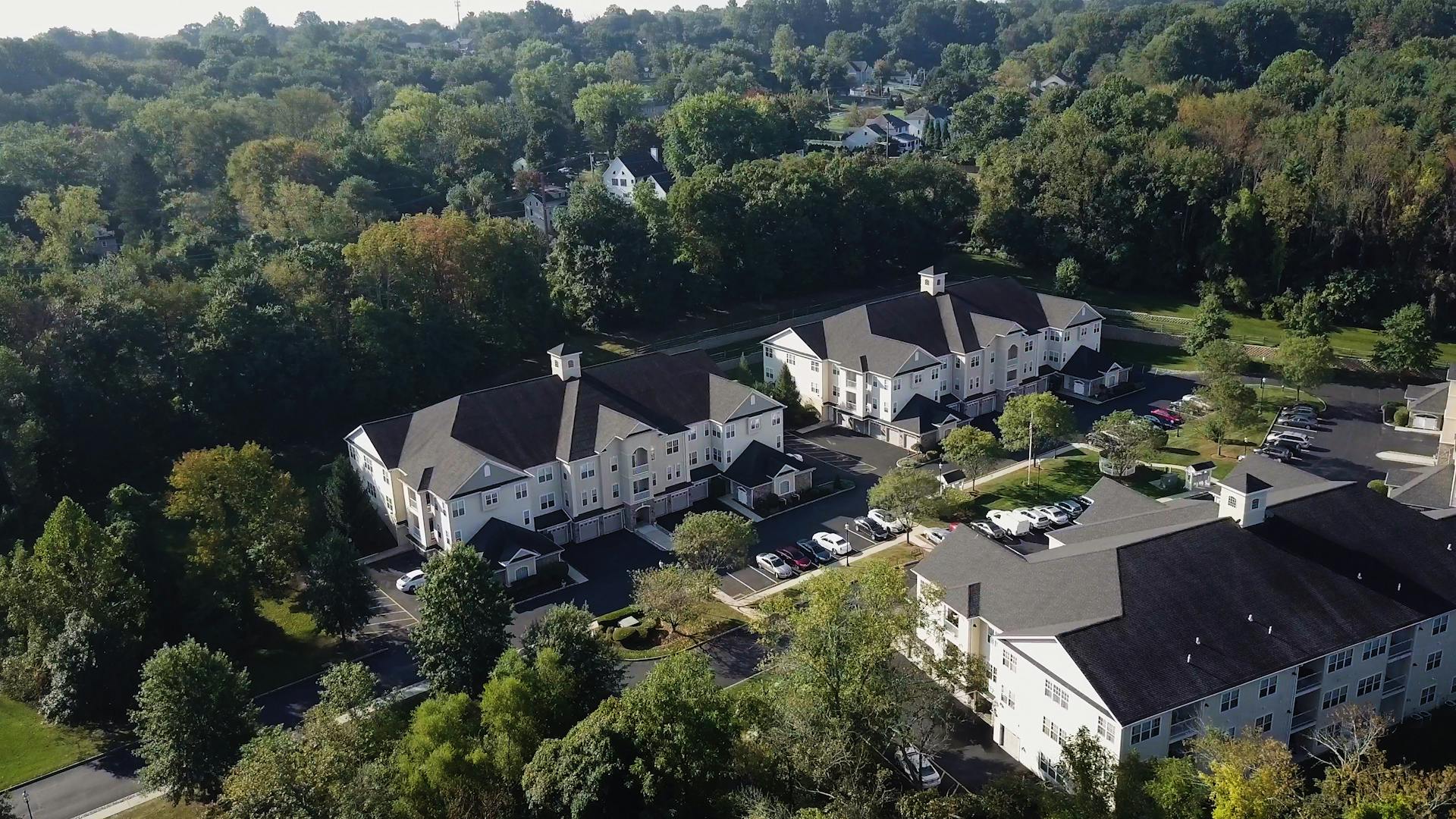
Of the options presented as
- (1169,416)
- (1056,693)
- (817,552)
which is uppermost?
(1056,693)

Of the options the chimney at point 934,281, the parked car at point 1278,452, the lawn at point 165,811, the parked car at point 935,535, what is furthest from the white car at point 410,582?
the parked car at point 1278,452

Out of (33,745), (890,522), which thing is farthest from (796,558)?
(33,745)

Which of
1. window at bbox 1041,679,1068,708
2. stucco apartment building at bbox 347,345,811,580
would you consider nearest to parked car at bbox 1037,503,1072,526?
stucco apartment building at bbox 347,345,811,580

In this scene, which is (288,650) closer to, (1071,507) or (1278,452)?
(1071,507)

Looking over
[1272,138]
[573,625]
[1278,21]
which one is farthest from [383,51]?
[573,625]

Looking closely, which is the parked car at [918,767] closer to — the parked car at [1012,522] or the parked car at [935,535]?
the parked car at [935,535]
